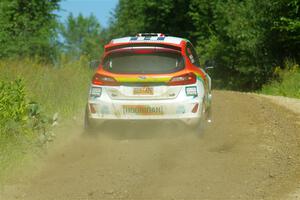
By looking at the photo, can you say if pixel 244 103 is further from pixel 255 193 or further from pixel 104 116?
pixel 255 193

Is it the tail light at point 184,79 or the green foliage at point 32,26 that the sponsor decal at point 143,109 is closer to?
the tail light at point 184,79

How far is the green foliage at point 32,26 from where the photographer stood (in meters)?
38.7

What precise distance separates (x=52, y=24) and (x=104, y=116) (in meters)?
30.6

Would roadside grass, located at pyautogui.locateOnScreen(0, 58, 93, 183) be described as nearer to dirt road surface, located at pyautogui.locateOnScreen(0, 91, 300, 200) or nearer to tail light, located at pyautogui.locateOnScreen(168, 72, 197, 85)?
dirt road surface, located at pyautogui.locateOnScreen(0, 91, 300, 200)

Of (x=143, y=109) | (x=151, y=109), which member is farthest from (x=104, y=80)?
(x=151, y=109)

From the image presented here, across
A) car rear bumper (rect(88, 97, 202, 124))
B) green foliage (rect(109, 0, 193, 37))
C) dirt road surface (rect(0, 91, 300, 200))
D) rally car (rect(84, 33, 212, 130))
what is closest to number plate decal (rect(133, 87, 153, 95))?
rally car (rect(84, 33, 212, 130))

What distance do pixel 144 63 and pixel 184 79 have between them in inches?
28.4

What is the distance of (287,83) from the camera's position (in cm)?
2670

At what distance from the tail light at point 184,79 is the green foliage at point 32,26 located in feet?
89.8

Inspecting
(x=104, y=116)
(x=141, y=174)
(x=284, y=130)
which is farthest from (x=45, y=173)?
(x=284, y=130)

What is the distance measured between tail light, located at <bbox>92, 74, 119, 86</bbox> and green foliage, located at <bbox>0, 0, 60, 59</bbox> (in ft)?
88.0

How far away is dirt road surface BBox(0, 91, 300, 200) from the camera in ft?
26.0

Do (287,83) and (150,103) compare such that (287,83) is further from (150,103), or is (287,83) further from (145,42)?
(150,103)

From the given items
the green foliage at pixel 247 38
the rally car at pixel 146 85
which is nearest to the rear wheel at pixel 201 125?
the rally car at pixel 146 85
